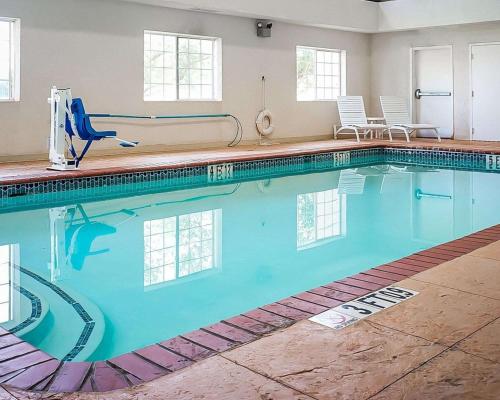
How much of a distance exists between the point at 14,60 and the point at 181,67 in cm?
269

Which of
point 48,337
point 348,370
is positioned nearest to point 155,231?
point 48,337

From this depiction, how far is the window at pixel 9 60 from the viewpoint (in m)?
7.76

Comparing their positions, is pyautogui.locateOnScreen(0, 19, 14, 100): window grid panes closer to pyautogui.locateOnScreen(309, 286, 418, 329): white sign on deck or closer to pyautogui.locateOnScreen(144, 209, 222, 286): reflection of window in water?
pyautogui.locateOnScreen(144, 209, 222, 286): reflection of window in water

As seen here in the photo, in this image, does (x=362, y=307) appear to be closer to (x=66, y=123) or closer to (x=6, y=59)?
(x=66, y=123)

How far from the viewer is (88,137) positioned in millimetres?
6910

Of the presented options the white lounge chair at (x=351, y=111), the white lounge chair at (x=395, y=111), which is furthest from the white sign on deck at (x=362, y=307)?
the white lounge chair at (x=395, y=111)

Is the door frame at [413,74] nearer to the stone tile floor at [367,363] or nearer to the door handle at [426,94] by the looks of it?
the door handle at [426,94]

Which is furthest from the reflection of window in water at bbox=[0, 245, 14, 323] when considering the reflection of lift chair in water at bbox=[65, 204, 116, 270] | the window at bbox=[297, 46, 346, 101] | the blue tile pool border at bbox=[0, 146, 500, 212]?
the window at bbox=[297, 46, 346, 101]

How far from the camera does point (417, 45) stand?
12062 millimetres

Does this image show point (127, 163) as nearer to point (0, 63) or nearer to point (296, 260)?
point (0, 63)

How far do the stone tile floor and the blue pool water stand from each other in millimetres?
841

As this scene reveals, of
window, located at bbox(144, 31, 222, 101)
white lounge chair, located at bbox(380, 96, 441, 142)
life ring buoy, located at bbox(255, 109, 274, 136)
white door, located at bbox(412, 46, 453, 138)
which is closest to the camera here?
window, located at bbox(144, 31, 222, 101)

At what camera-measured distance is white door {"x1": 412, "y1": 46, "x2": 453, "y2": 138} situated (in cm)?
1182

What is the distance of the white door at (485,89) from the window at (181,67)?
4.79 meters
